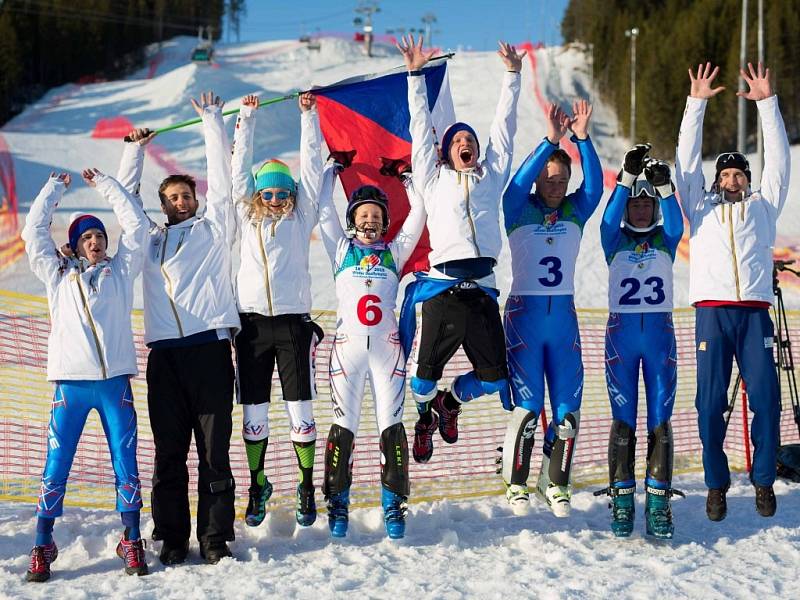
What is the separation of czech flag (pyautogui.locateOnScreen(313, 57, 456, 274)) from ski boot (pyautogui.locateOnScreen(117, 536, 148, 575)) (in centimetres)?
262

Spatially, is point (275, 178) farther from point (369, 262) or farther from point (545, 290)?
point (545, 290)

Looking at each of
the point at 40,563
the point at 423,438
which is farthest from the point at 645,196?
the point at 40,563

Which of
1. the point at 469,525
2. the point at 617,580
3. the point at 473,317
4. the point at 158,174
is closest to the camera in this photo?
the point at 617,580

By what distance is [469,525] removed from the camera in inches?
221

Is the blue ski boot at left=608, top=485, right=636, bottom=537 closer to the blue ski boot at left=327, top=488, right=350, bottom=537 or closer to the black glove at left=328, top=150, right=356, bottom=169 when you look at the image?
the blue ski boot at left=327, top=488, right=350, bottom=537

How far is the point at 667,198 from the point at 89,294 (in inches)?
143

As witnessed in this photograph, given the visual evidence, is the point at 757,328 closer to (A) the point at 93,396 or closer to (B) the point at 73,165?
(A) the point at 93,396

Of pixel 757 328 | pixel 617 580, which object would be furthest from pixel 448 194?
pixel 617 580

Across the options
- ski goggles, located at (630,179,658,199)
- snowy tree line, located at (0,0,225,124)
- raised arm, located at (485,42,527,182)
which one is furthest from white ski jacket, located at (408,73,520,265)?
snowy tree line, located at (0,0,225,124)

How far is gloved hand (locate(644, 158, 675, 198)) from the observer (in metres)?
5.20

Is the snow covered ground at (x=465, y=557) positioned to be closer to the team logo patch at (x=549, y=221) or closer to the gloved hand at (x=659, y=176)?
the team logo patch at (x=549, y=221)

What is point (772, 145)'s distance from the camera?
17.4 feet

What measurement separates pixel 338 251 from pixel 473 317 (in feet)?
3.17

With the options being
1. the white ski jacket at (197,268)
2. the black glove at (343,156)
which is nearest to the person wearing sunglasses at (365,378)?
the white ski jacket at (197,268)
